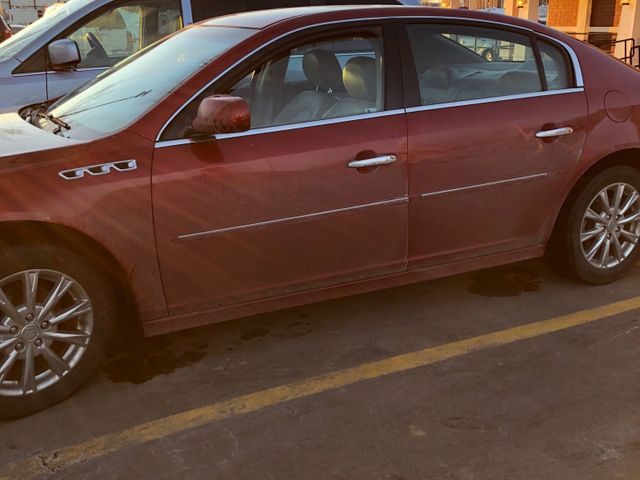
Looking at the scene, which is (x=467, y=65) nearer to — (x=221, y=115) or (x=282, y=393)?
(x=221, y=115)

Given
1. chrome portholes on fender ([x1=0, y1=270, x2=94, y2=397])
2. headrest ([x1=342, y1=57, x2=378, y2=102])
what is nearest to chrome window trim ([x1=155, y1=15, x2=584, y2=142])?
headrest ([x1=342, y1=57, x2=378, y2=102])

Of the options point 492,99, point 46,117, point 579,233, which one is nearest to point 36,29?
point 46,117

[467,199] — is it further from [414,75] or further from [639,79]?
[639,79]

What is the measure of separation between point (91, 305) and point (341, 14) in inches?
74.0

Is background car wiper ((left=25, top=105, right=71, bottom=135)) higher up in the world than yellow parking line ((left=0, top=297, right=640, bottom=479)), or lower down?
higher up

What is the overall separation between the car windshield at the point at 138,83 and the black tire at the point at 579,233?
213 centimetres

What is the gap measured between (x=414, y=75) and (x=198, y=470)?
219cm

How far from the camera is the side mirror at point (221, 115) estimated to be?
304 cm

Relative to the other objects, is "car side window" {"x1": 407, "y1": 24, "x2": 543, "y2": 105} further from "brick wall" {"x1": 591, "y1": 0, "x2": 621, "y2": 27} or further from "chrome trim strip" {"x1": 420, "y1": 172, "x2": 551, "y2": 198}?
"brick wall" {"x1": 591, "y1": 0, "x2": 621, "y2": 27}

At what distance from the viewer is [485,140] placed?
3.72 meters

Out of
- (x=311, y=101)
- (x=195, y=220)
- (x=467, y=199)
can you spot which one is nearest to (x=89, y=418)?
(x=195, y=220)

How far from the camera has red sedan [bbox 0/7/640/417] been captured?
9.91ft

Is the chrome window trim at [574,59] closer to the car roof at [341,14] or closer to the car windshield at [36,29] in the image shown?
the car roof at [341,14]

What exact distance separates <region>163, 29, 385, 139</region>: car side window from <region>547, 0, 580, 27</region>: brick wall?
67.8 feet
